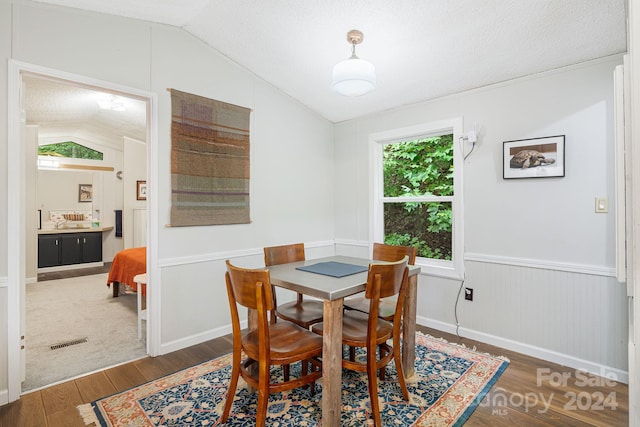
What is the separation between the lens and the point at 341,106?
3717 millimetres

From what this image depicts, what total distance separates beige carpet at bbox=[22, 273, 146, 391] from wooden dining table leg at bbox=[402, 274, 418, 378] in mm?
2119

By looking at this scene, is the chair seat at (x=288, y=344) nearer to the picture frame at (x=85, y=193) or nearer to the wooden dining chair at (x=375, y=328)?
the wooden dining chair at (x=375, y=328)

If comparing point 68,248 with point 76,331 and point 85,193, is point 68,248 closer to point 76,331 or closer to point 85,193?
point 85,193

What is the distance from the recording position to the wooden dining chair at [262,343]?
1570mm

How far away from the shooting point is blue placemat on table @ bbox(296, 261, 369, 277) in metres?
2.10

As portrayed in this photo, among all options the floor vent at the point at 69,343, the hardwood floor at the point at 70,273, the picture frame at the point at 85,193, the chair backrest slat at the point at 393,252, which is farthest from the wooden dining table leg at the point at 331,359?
the picture frame at the point at 85,193

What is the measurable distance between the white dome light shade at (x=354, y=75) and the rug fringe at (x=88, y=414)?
245 centimetres

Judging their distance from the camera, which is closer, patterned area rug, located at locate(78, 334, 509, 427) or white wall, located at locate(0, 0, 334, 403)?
patterned area rug, located at locate(78, 334, 509, 427)

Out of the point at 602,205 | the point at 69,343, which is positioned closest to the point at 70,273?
the point at 69,343

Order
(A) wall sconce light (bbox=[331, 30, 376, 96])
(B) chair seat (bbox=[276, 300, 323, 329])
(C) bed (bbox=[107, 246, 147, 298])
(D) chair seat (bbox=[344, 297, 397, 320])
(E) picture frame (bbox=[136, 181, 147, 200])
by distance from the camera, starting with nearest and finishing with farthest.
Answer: (A) wall sconce light (bbox=[331, 30, 376, 96]), (B) chair seat (bbox=[276, 300, 323, 329]), (D) chair seat (bbox=[344, 297, 397, 320]), (C) bed (bbox=[107, 246, 147, 298]), (E) picture frame (bbox=[136, 181, 147, 200])

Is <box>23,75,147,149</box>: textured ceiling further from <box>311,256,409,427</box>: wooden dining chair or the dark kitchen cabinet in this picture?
<box>311,256,409,427</box>: wooden dining chair

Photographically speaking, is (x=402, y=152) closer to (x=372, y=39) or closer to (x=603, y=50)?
(x=372, y=39)

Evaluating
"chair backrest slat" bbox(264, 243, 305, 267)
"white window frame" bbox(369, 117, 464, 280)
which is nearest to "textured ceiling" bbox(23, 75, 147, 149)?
"chair backrest slat" bbox(264, 243, 305, 267)

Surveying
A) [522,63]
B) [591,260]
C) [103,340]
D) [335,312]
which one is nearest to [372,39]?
[522,63]
